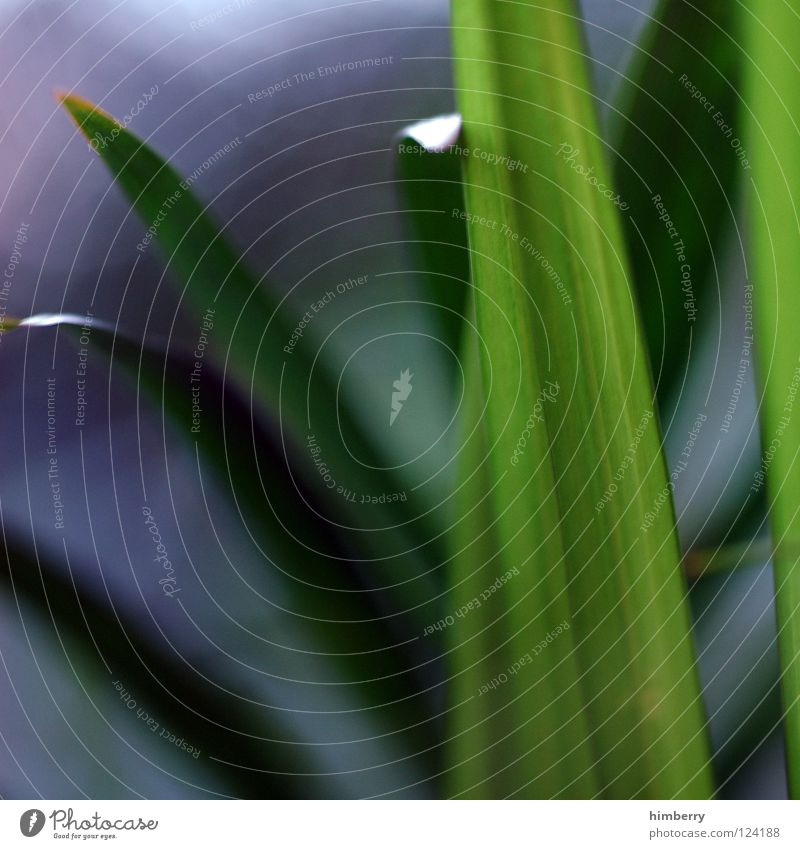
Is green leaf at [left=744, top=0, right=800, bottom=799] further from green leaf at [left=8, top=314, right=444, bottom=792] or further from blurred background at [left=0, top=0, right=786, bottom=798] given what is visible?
green leaf at [left=8, top=314, right=444, bottom=792]

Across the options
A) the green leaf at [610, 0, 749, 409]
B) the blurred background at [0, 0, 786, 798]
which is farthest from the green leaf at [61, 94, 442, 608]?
the green leaf at [610, 0, 749, 409]

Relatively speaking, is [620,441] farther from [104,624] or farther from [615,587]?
[104,624]

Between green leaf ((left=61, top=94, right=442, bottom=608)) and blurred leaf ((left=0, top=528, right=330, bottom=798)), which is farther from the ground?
green leaf ((left=61, top=94, right=442, bottom=608))

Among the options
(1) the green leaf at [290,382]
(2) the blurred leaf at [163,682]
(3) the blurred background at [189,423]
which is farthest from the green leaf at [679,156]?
(2) the blurred leaf at [163,682]

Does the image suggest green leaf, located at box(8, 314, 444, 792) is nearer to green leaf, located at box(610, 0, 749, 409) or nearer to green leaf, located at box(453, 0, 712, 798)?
green leaf, located at box(453, 0, 712, 798)

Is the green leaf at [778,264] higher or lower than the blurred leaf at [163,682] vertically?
higher

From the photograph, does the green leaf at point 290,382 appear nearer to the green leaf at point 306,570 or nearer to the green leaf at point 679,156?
the green leaf at point 306,570

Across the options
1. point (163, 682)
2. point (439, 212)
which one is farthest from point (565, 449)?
point (163, 682)
